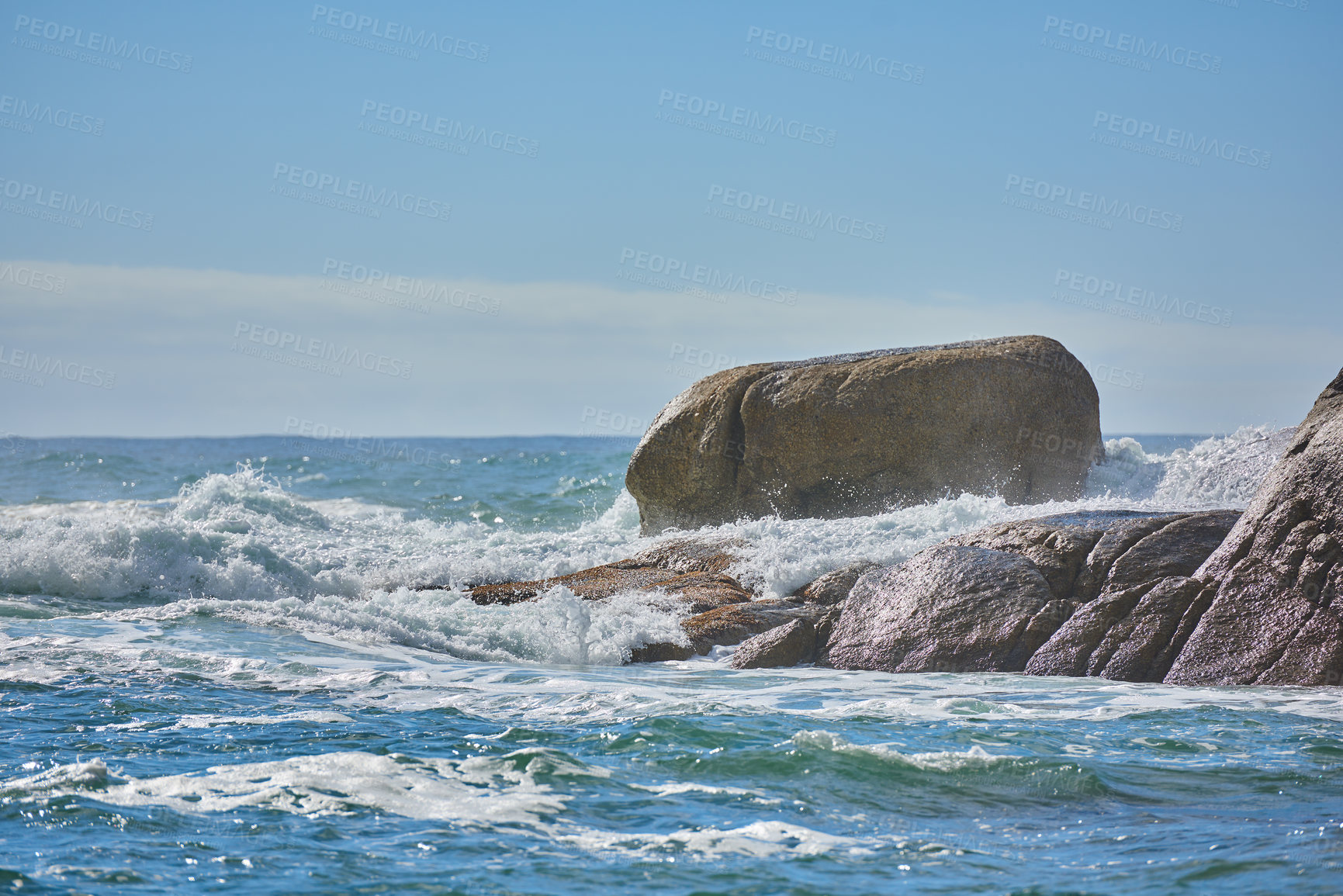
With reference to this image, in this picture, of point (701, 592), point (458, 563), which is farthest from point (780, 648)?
point (458, 563)

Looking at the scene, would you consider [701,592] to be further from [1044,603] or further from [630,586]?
[1044,603]

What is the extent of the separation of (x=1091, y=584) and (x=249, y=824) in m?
5.55

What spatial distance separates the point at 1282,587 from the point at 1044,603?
4.61 feet

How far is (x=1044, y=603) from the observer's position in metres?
7.13

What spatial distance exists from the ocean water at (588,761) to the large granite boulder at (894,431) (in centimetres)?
183

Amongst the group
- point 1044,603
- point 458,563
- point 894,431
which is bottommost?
point 458,563

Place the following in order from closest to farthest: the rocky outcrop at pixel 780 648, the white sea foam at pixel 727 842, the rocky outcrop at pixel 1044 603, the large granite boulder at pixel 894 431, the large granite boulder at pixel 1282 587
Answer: the white sea foam at pixel 727 842
the large granite boulder at pixel 1282 587
the rocky outcrop at pixel 1044 603
the rocky outcrop at pixel 780 648
the large granite boulder at pixel 894 431

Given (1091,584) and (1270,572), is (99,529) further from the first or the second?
(1270,572)

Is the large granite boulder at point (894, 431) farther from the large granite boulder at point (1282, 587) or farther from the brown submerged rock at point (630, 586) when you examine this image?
the large granite boulder at point (1282, 587)

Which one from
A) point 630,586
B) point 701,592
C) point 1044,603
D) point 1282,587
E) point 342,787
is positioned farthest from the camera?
point 630,586

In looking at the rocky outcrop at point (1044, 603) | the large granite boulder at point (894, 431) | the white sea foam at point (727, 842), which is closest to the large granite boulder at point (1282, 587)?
the rocky outcrop at point (1044, 603)

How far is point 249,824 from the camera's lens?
3895 mm

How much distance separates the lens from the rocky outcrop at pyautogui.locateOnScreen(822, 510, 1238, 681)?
→ 673cm

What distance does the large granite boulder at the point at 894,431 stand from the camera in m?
11.9
